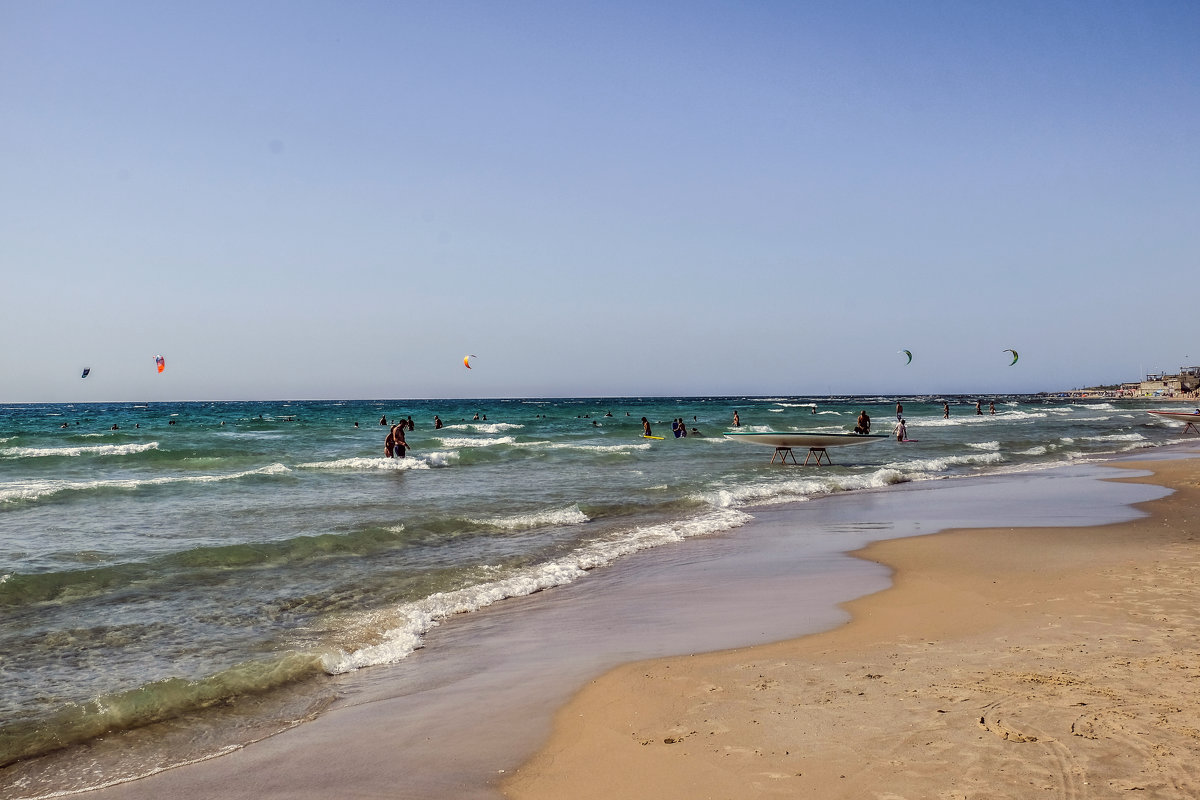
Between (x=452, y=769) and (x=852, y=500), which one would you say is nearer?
(x=452, y=769)

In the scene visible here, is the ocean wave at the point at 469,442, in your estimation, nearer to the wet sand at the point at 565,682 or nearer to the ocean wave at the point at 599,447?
the ocean wave at the point at 599,447

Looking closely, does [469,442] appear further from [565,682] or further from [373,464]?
[565,682]

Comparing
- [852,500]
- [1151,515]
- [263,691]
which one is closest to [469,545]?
[263,691]

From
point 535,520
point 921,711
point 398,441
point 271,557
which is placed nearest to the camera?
point 921,711

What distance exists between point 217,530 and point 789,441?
17.7 metres

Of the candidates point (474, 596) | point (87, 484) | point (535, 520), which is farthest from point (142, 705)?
point (87, 484)

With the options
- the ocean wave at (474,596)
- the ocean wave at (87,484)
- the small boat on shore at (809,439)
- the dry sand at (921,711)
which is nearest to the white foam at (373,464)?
the ocean wave at (87,484)

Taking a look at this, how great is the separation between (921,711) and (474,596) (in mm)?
5244

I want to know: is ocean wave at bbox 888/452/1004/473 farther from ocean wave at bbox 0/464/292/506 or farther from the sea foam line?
ocean wave at bbox 0/464/292/506

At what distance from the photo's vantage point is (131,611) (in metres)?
8.24

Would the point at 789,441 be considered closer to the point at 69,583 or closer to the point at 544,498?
the point at 544,498

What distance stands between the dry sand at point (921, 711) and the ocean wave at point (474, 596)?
2198mm

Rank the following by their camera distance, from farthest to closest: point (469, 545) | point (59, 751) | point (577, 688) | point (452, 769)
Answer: point (469, 545), point (577, 688), point (59, 751), point (452, 769)

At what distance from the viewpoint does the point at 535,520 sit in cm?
1438
